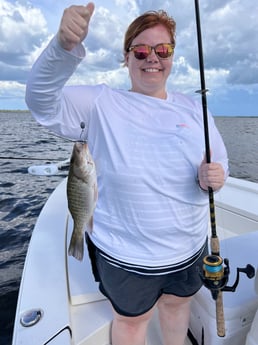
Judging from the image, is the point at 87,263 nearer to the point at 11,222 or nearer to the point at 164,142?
the point at 164,142

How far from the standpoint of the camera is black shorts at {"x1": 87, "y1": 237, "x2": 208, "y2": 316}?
1438 mm

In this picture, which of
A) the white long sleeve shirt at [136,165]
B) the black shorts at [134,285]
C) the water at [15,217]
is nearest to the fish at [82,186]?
the white long sleeve shirt at [136,165]

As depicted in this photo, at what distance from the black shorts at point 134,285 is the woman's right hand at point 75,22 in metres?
0.95

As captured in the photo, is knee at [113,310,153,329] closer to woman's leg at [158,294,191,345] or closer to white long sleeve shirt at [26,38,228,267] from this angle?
woman's leg at [158,294,191,345]

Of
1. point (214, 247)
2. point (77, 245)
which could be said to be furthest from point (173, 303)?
point (77, 245)

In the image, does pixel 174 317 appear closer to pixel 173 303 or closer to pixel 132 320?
pixel 173 303

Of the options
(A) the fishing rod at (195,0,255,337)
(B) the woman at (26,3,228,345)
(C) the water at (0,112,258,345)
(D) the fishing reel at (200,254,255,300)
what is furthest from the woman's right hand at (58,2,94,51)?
(C) the water at (0,112,258,345)

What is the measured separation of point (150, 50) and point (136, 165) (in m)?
0.53

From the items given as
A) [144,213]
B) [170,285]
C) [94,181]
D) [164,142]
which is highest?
[164,142]

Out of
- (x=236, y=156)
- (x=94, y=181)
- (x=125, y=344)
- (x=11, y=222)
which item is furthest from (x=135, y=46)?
(x=236, y=156)

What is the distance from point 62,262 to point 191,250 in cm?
113

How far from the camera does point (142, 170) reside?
Result: 1.37m

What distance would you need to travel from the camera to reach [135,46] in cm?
146

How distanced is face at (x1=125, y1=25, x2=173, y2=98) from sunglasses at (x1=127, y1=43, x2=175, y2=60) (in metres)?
0.01
